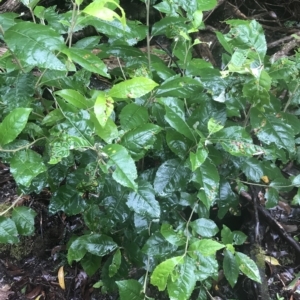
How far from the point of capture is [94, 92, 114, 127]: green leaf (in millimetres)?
1056

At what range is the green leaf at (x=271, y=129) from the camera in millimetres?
1408

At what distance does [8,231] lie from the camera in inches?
56.9

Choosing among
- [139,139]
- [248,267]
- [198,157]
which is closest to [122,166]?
[139,139]

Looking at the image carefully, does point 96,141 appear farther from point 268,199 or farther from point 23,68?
point 268,199

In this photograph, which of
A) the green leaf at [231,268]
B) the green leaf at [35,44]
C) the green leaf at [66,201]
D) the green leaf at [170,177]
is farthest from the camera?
the green leaf at [231,268]

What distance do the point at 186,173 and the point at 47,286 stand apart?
1.28m

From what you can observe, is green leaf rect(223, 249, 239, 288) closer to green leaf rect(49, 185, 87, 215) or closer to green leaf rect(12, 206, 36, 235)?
green leaf rect(49, 185, 87, 215)

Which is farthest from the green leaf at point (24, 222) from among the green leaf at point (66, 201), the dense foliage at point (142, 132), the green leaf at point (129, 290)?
the green leaf at point (129, 290)

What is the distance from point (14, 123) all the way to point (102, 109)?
1.00 ft

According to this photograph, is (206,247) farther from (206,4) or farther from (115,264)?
(206,4)

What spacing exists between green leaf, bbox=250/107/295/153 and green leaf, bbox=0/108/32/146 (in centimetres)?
84

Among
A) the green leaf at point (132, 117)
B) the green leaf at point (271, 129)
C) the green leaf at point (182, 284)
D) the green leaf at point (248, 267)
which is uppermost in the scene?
the green leaf at point (132, 117)

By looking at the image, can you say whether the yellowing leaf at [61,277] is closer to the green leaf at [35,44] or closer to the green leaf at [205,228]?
the green leaf at [205,228]

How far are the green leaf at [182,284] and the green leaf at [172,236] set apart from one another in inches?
4.9
